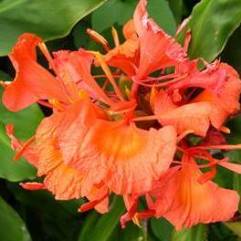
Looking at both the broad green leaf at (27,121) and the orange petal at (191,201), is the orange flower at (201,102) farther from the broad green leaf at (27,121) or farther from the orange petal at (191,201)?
the broad green leaf at (27,121)

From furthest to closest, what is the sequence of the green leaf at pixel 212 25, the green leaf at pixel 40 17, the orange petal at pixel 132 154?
the green leaf at pixel 40 17 < the green leaf at pixel 212 25 < the orange petal at pixel 132 154

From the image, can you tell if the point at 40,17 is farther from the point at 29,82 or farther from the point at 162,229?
the point at 162,229

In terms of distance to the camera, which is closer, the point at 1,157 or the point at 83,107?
the point at 83,107

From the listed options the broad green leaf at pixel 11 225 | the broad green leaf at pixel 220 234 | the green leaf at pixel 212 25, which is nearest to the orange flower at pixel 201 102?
the green leaf at pixel 212 25

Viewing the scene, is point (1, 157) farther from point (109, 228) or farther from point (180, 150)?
point (180, 150)

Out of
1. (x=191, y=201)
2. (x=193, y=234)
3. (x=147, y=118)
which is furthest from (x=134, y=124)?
(x=193, y=234)

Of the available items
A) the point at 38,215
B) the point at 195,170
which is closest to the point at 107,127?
the point at 195,170
